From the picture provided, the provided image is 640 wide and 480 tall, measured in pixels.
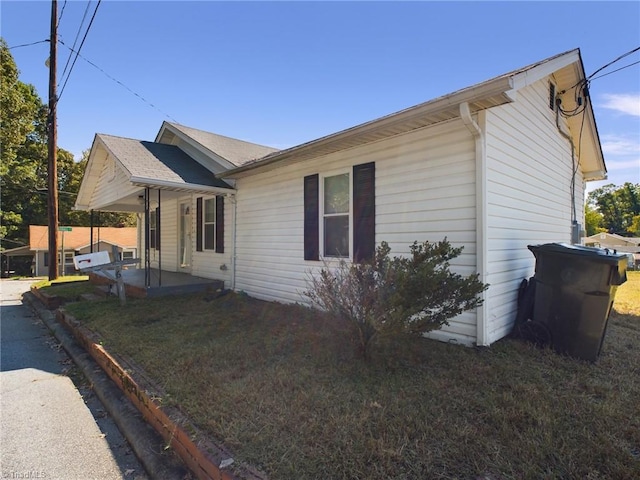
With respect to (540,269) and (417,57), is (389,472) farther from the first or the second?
(417,57)

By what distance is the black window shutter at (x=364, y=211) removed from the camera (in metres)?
5.20

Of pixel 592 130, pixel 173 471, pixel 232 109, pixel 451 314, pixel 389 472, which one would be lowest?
pixel 173 471

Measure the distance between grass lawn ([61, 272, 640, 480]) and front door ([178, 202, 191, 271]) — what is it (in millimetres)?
5777

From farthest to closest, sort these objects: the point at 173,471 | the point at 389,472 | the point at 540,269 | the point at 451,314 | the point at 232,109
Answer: the point at 232,109 < the point at 540,269 < the point at 451,314 < the point at 173,471 < the point at 389,472

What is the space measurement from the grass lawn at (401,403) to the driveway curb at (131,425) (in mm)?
297

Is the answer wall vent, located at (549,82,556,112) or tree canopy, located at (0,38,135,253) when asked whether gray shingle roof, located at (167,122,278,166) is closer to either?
wall vent, located at (549,82,556,112)

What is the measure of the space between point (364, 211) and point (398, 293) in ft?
8.02

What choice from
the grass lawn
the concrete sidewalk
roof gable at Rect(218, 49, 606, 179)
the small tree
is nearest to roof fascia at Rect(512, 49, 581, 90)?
roof gable at Rect(218, 49, 606, 179)

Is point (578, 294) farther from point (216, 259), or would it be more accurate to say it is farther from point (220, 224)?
point (216, 259)

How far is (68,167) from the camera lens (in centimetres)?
3119

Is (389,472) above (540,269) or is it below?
below

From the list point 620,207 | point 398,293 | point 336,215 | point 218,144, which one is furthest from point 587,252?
point 620,207

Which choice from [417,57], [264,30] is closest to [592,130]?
[417,57]

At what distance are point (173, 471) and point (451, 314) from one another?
105 inches
